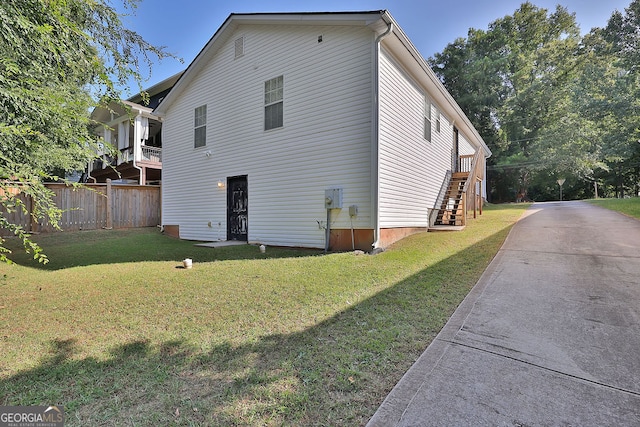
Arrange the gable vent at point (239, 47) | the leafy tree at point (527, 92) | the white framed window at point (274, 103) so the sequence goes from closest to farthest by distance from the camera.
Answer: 1. the white framed window at point (274, 103)
2. the gable vent at point (239, 47)
3. the leafy tree at point (527, 92)

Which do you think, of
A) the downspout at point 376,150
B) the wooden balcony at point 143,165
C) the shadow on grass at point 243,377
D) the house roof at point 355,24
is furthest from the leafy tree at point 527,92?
the shadow on grass at point 243,377

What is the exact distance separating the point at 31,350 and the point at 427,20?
14.3 meters

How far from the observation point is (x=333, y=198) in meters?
7.06

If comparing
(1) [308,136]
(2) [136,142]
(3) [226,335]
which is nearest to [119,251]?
(1) [308,136]

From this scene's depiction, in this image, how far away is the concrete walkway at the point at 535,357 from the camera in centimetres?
184

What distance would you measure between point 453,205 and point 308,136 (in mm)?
6062

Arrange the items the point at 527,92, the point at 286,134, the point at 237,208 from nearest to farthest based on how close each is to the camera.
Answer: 1. the point at 286,134
2. the point at 237,208
3. the point at 527,92

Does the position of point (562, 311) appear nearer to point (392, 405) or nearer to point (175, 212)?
point (392, 405)

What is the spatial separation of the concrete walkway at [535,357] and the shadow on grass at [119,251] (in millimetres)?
4208

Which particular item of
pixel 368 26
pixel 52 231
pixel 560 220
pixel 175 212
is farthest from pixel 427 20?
pixel 52 231

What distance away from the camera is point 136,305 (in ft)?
12.7

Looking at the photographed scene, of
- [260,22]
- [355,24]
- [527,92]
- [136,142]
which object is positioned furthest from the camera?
[527,92]

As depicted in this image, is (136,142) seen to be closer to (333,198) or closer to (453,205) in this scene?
(333,198)

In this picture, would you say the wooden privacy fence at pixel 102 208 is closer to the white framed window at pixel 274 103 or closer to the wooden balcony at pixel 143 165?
the wooden balcony at pixel 143 165
